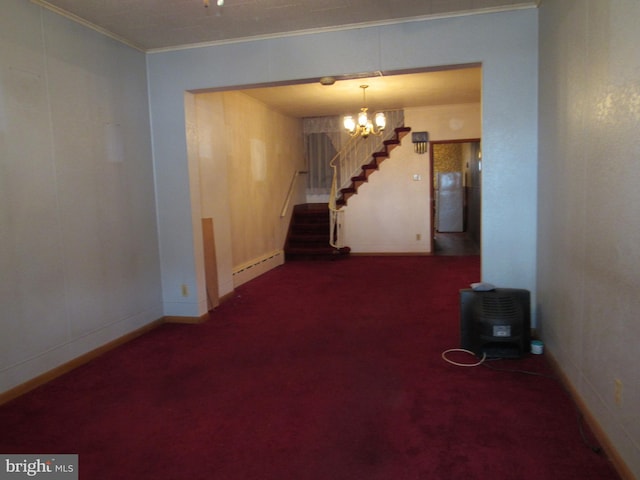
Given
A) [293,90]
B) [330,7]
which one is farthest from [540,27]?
[293,90]

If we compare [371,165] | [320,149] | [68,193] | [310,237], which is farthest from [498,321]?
[320,149]

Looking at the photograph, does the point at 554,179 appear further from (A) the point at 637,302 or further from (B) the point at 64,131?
(B) the point at 64,131

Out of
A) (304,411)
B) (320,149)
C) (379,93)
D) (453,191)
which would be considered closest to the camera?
(304,411)

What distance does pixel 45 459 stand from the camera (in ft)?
7.39

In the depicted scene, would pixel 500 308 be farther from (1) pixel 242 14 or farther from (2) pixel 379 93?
(2) pixel 379 93

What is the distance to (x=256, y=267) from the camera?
6844 millimetres

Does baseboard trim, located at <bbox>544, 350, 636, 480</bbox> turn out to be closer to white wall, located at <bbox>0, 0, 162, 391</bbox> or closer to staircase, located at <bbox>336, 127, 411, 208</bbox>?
white wall, located at <bbox>0, 0, 162, 391</bbox>

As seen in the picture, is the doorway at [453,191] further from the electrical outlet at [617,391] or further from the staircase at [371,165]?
the electrical outlet at [617,391]

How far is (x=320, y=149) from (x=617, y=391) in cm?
806

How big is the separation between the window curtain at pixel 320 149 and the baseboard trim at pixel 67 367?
19.3 ft

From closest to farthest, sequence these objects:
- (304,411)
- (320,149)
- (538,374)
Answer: (304,411), (538,374), (320,149)

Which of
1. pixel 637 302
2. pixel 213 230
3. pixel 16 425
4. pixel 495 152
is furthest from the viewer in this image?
pixel 213 230

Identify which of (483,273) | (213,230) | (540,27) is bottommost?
(483,273)

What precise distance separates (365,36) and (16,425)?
3.79 m
